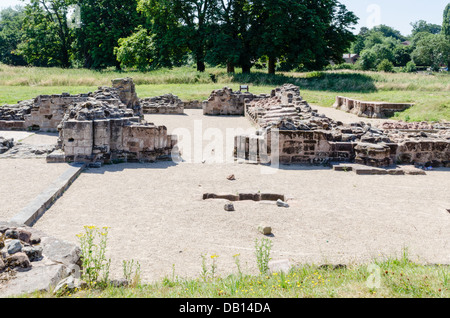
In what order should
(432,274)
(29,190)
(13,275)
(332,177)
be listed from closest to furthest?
(13,275)
(432,274)
(29,190)
(332,177)

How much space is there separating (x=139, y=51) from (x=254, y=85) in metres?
13.7

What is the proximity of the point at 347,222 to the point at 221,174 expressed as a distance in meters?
3.77

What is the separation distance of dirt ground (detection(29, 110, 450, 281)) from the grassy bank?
1326 cm

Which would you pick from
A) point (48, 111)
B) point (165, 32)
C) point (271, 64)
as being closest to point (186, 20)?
point (165, 32)

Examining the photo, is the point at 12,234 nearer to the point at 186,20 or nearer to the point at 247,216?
the point at 247,216

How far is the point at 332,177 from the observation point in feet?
32.1

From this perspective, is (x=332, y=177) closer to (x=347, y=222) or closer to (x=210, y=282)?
(x=347, y=222)

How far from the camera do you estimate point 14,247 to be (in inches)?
175

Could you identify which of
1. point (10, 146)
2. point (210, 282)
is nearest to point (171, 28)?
point (10, 146)

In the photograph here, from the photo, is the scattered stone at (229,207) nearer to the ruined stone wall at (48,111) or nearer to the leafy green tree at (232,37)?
the ruined stone wall at (48,111)

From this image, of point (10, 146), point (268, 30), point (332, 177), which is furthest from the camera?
point (268, 30)

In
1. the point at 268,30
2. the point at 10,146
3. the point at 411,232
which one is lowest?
the point at 411,232

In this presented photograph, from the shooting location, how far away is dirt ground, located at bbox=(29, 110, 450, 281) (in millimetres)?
5609

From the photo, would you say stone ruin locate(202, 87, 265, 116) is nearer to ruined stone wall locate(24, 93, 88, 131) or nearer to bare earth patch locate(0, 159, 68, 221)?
ruined stone wall locate(24, 93, 88, 131)
